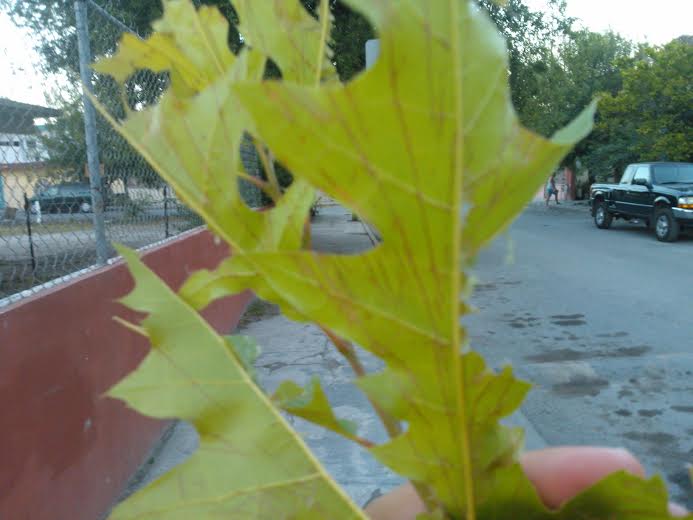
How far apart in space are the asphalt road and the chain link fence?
1.92 meters

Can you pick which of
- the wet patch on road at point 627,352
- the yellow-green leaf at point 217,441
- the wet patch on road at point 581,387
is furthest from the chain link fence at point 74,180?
the wet patch on road at point 627,352

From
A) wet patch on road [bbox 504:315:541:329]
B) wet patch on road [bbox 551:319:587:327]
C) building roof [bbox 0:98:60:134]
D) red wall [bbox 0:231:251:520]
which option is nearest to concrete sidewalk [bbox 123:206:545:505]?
red wall [bbox 0:231:251:520]

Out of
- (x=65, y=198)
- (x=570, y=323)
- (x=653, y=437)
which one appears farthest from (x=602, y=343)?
(x=65, y=198)

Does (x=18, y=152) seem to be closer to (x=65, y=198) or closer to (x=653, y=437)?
(x=65, y=198)

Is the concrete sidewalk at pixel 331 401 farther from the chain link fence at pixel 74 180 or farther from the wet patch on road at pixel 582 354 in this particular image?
the wet patch on road at pixel 582 354

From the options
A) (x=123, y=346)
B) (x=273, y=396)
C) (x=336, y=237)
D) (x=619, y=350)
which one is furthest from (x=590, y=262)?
(x=273, y=396)

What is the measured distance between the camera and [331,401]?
177 inches

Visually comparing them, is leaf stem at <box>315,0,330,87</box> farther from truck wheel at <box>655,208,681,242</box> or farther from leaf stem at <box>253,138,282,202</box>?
truck wheel at <box>655,208,681,242</box>

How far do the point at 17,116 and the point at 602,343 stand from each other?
5215 millimetres

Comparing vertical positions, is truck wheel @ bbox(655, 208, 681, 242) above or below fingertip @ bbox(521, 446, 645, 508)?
below

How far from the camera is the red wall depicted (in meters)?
2.35

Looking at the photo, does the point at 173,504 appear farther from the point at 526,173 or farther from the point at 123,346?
the point at 123,346

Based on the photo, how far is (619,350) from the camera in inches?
226

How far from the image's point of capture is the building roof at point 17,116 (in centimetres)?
248
